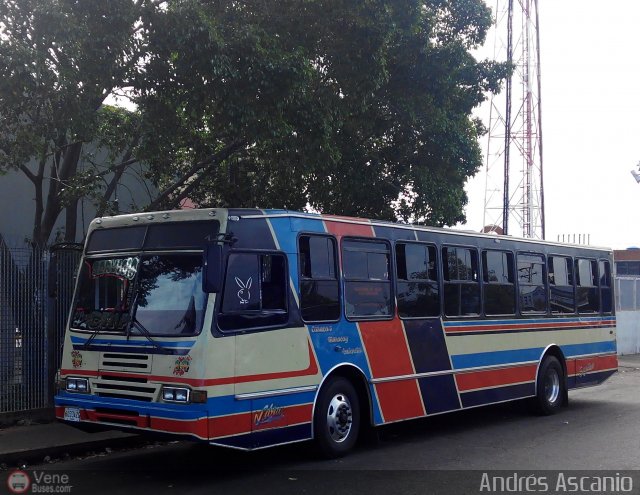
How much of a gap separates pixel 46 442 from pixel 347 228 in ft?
14.9

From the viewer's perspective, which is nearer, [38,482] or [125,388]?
[38,482]

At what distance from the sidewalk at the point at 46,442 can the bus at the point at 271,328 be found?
89 cm

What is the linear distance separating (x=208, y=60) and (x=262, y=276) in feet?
13.6

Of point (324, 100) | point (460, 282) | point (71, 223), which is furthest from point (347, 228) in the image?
point (71, 223)

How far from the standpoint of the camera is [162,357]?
27.5ft

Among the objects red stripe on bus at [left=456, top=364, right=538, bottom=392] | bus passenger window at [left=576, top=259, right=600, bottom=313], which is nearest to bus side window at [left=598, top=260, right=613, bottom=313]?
bus passenger window at [left=576, top=259, right=600, bottom=313]

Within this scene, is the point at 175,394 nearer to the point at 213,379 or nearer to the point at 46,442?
the point at 213,379

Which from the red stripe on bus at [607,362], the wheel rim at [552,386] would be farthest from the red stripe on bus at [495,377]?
the red stripe on bus at [607,362]

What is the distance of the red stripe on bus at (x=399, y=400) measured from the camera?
10.3 metres

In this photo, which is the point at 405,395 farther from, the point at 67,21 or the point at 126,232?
the point at 67,21

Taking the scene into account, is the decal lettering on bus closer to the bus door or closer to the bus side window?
the bus door

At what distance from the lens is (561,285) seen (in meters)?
14.4

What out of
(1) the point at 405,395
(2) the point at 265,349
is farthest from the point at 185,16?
(1) the point at 405,395

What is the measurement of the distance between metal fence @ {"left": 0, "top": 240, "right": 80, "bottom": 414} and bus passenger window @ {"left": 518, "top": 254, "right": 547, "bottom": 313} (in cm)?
705
